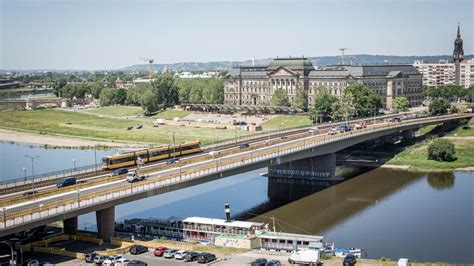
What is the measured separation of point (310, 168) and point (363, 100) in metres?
54.9

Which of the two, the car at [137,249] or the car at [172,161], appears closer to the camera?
the car at [137,249]

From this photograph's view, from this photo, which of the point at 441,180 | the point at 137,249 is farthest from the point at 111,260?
the point at 441,180

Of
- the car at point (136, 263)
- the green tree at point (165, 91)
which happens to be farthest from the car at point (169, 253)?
the green tree at point (165, 91)

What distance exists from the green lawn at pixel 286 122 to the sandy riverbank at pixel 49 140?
32117 millimetres

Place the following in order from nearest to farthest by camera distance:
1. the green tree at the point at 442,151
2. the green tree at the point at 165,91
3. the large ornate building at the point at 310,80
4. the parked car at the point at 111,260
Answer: the parked car at the point at 111,260 < the green tree at the point at 442,151 < the large ornate building at the point at 310,80 < the green tree at the point at 165,91

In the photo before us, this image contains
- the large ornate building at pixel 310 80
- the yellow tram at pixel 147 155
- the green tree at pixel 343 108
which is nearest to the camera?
the yellow tram at pixel 147 155

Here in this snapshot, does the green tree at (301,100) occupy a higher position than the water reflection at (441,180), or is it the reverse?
the green tree at (301,100)

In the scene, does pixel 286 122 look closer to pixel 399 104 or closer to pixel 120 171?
pixel 399 104

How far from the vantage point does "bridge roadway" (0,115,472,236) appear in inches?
1865

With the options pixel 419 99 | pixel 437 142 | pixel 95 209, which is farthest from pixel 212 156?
pixel 419 99

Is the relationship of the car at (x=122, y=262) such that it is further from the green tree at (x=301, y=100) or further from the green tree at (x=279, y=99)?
the green tree at (x=279, y=99)

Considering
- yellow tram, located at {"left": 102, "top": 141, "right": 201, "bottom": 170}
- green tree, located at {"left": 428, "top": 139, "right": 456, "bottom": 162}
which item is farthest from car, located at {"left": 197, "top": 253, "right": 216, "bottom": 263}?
green tree, located at {"left": 428, "top": 139, "right": 456, "bottom": 162}

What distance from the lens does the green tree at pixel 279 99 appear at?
552 feet

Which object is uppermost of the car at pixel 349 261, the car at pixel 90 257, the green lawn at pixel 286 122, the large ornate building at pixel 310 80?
the large ornate building at pixel 310 80
